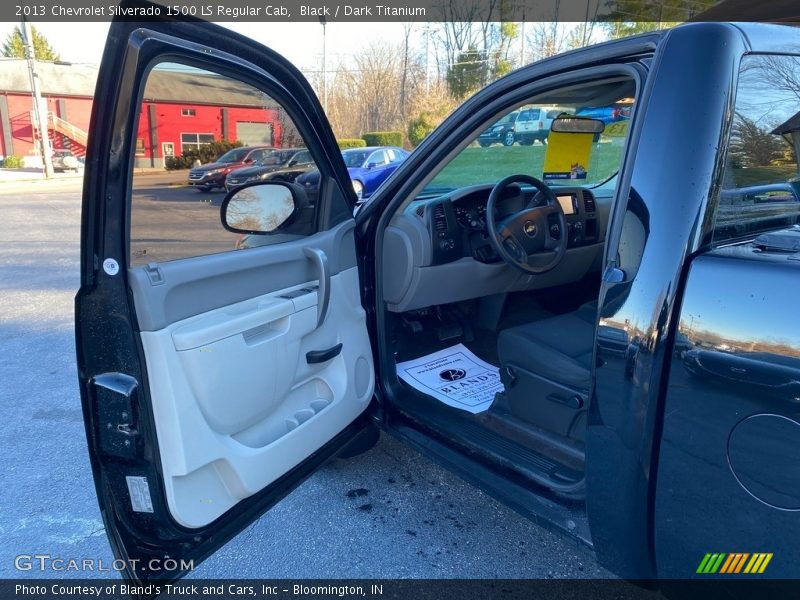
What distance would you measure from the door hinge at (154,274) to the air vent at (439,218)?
149cm

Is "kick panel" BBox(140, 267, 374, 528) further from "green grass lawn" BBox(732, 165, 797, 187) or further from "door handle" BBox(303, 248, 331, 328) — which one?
"green grass lawn" BBox(732, 165, 797, 187)

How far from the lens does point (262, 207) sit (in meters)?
2.19

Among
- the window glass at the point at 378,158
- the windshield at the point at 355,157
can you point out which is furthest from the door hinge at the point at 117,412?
the windshield at the point at 355,157

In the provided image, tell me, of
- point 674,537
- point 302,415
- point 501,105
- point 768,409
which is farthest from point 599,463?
point 501,105

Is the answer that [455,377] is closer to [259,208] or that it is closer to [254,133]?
[259,208]

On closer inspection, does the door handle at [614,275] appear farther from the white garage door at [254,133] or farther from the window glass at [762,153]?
the white garage door at [254,133]

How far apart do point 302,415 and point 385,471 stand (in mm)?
999

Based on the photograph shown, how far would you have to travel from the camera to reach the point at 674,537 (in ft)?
4.77

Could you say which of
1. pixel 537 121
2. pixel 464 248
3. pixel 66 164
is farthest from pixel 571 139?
pixel 66 164

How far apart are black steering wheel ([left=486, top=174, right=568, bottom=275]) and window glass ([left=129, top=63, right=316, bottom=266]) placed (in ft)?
3.17

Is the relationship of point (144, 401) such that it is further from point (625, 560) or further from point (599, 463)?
point (625, 560)

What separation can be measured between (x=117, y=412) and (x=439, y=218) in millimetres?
1746

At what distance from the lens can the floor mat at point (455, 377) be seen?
2641mm

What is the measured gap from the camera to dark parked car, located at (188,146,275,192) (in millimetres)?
Answer: 1926
